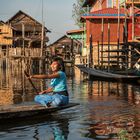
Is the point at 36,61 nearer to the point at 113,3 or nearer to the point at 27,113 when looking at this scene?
the point at 113,3

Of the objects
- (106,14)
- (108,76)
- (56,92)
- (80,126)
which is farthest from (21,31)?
(80,126)

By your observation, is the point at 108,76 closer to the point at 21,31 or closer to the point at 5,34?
the point at 5,34

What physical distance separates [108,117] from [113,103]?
12.7 ft

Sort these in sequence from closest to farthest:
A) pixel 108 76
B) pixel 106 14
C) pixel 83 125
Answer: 1. pixel 83 125
2. pixel 108 76
3. pixel 106 14

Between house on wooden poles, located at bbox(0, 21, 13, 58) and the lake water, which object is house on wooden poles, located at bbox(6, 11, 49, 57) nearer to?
house on wooden poles, located at bbox(0, 21, 13, 58)

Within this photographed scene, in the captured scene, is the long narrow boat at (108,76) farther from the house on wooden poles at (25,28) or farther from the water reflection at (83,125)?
the house on wooden poles at (25,28)

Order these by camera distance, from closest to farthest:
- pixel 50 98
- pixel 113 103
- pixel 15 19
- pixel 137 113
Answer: pixel 50 98, pixel 137 113, pixel 113 103, pixel 15 19

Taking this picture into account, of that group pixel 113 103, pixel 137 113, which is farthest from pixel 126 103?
pixel 137 113

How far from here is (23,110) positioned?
1154cm

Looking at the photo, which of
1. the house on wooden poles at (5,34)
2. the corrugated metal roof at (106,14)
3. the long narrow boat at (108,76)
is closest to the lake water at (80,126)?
the long narrow boat at (108,76)

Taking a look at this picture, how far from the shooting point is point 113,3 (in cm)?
4469

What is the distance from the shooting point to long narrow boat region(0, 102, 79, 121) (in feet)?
37.0

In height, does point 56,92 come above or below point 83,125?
above

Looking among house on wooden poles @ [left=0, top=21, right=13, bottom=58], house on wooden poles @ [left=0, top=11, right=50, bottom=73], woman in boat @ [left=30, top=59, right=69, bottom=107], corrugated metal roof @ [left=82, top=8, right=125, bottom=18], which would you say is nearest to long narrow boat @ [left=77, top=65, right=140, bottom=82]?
corrugated metal roof @ [left=82, top=8, right=125, bottom=18]
